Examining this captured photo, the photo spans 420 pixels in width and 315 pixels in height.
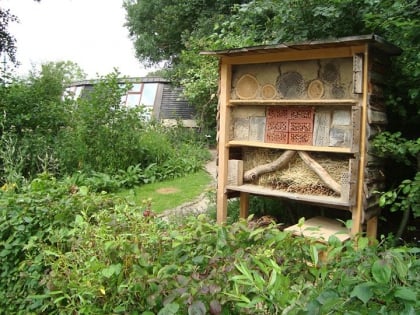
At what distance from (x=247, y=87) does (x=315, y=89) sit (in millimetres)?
796

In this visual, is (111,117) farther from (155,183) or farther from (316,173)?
(316,173)

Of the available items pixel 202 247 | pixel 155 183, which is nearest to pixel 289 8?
pixel 202 247

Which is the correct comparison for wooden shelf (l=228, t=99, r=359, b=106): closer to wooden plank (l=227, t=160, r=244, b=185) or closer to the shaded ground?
wooden plank (l=227, t=160, r=244, b=185)

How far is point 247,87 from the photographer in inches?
189

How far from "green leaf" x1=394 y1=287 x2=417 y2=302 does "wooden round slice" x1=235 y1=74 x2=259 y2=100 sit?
3.62 m

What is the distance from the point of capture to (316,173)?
438cm

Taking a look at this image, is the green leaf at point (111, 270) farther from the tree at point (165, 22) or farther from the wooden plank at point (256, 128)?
the tree at point (165, 22)

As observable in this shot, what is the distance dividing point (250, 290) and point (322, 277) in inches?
14.3

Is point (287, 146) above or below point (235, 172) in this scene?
above

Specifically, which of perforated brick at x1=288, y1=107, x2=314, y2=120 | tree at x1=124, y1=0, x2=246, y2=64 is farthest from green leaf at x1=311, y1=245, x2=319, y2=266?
tree at x1=124, y1=0, x2=246, y2=64

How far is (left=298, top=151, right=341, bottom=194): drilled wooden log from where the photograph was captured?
166 inches

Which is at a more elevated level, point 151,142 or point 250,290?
point 151,142

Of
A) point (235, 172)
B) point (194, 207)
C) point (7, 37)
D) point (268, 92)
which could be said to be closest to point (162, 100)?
point (7, 37)

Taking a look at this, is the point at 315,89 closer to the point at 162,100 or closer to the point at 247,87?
the point at 247,87
